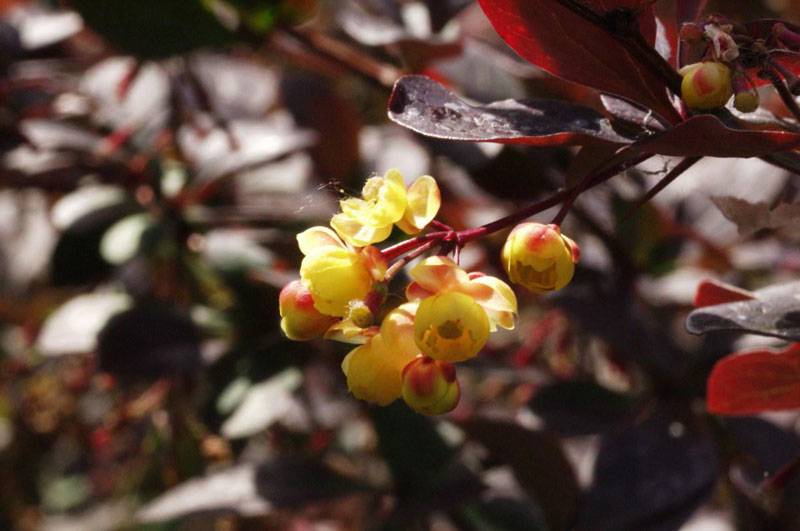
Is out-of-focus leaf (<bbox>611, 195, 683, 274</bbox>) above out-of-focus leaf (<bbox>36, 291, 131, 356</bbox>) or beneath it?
above

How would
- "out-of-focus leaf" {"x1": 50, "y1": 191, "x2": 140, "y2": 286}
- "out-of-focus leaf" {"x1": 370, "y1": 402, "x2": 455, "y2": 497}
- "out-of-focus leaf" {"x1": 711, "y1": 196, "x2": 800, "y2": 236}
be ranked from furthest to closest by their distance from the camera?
1. "out-of-focus leaf" {"x1": 50, "y1": 191, "x2": 140, "y2": 286}
2. "out-of-focus leaf" {"x1": 370, "y1": 402, "x2": 455, "y2": 497}
3. "out-of-focus leaf" {"x1": 711, "y1": 196, "x2": 800, "y2": 236}

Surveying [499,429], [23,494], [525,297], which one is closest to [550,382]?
[499,429]

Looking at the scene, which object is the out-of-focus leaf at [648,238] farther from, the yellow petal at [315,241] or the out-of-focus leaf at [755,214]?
the yellow petal at [315,241]

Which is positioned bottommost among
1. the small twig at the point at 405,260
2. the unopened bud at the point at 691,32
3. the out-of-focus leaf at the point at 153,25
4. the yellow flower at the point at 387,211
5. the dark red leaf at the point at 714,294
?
the out-of-focus leaf at the point at 153,25

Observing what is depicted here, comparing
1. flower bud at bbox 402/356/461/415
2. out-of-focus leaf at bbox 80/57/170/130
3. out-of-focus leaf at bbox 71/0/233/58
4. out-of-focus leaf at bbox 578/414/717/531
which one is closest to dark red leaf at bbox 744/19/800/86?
flower bud at bbox 402/356/461/415

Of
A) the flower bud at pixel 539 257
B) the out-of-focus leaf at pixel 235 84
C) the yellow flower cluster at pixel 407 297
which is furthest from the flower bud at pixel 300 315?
the out-of-focus leaf at pixel 235 84

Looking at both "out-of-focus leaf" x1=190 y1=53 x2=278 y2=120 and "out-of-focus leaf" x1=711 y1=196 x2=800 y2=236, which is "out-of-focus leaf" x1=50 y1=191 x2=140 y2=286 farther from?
"out-of-focus leaf" x1=711 y1=196 x2=800 y2=236
